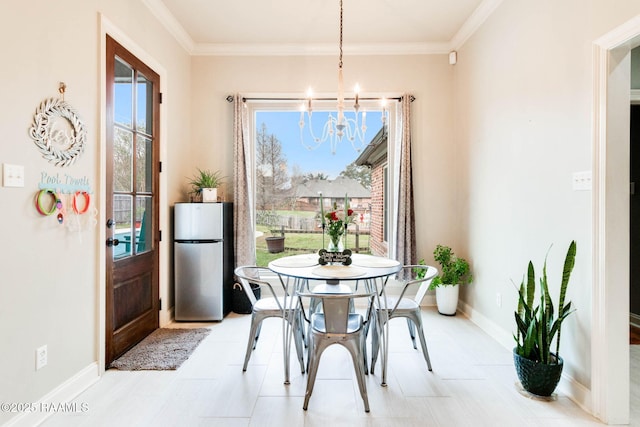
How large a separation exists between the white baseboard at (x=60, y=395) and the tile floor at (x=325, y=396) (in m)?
0.05

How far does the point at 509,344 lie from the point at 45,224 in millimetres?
3401

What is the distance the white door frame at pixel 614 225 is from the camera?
72.2 inches

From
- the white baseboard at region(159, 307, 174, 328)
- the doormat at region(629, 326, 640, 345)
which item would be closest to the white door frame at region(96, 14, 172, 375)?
the white baseboard at region(159, 307, 174, 328)

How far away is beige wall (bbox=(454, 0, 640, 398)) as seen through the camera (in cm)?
199

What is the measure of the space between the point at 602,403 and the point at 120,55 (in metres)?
3.96

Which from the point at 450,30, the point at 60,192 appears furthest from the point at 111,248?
the point at 450,30

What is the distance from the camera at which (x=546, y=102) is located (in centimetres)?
232

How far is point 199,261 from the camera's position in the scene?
11.1 ft

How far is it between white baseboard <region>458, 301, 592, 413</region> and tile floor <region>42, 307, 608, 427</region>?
0.17 ft

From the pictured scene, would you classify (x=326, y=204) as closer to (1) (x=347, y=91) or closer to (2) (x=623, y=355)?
(1) (x=347, y=91)

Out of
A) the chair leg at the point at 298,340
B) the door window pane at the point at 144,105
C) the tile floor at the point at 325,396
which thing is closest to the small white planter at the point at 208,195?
the door window pane at the point at 144,105

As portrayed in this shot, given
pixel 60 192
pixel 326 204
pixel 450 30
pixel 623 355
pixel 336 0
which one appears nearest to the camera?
pixel 623 355

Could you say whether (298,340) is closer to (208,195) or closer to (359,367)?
(359,367)

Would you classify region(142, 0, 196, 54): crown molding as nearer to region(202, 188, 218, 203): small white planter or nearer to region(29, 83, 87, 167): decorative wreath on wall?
region(29, 83, 87, 167): decorative wreath on wall
